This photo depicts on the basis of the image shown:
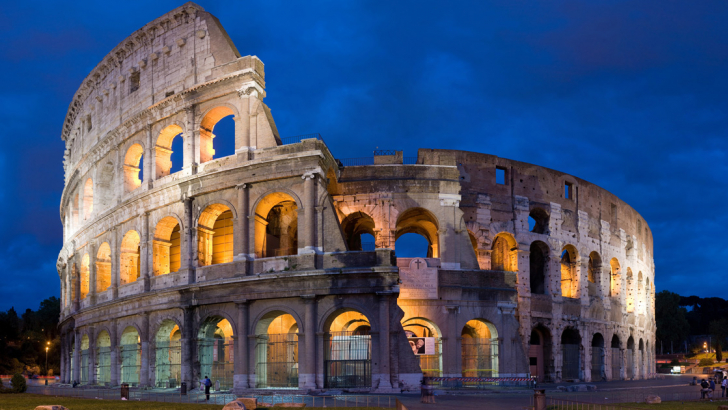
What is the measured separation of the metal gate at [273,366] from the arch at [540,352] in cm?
1287

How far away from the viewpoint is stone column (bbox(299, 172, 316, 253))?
23.2 m

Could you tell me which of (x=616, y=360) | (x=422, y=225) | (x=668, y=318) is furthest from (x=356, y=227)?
(x=668, y=318)

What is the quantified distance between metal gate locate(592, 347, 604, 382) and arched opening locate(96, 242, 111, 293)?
81.1ft

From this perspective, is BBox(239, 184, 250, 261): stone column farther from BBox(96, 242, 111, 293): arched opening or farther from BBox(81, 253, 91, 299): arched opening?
BBox(81, 253, 91, 299): arched opening

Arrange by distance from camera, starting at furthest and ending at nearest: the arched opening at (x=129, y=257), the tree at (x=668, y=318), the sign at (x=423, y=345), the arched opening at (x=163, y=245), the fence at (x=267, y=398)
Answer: the tree at (x=668, y=318) → the arched opening at (x=129, y=257) → the arched opening at (x=163, y=245) → the sign at (x=423, y=345) → the fence at (x=267, y=398)

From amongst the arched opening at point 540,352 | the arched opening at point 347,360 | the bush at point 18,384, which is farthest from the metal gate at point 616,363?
the bush at point 18,384

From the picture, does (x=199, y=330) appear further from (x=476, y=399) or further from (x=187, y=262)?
(x=476, y=399)

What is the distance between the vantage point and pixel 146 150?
92.3 feet

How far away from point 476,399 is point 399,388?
9.53 feet

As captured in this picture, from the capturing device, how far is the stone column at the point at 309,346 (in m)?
22.1

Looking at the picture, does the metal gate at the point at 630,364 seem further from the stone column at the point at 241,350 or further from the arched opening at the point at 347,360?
the stone column at the point at 241,350

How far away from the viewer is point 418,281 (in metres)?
26.6

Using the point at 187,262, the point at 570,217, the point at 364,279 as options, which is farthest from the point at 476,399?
the point at 570,217

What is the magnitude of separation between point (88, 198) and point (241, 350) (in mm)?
15896
